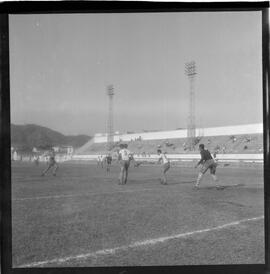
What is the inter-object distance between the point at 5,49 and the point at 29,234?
6.41ft

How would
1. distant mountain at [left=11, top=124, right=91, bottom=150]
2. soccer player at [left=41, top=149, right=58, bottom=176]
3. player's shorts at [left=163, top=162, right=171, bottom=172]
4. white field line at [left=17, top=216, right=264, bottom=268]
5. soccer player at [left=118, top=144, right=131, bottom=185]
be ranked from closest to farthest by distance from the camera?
white field line at [left=17, top=216, right=264, bottom=268], distant mountain at [left=11, top=124, right=91, bottom=150], soccer player at [left=41, top=149, right=58, bottom=176], soccer player at [left=118, top=144, right=131, bottom=185], player's shorts at [left=163, top=162, right=171, bottom=172]

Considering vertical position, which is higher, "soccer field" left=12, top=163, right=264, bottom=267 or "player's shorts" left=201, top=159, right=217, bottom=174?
"player's shorts" left=201, top=159, right=217, bottom=174

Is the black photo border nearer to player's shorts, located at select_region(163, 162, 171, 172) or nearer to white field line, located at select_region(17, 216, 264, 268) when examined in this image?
white field line, located at select_region(17, 216, 264, 268)

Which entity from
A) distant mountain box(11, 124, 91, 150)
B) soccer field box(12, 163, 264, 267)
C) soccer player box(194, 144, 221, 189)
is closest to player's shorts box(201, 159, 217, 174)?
soccer player box(194, 144, 221, 189)

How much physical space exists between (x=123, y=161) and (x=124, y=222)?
1104mm

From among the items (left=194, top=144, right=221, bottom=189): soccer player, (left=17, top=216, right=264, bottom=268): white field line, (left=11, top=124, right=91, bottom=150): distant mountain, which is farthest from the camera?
(left=194, top=144, right=221, bottom=189): soccer player

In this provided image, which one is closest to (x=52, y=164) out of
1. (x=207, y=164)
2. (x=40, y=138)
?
(x=40, y=138)

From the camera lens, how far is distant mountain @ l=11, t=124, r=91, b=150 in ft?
14.8

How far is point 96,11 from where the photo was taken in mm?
4188

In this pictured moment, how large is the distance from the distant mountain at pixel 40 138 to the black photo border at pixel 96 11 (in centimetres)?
38

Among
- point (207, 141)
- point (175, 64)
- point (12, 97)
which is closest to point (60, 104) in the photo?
point (12, 97)

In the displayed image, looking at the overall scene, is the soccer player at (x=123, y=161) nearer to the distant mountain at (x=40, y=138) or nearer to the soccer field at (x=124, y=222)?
the soccer field at (x=124, y=222)

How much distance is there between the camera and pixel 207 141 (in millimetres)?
5801

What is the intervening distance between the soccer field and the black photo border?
0.07m
